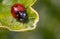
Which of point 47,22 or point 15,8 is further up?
point 15,8

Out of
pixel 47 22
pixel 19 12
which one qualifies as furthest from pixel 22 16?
pixel 47 22

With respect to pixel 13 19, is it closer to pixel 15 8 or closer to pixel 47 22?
pixel 15 8

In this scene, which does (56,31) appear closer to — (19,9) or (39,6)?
(39,6)

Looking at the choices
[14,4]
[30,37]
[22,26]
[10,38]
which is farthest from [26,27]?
[30,37]

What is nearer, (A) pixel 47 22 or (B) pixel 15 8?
(B) pixel 15 8

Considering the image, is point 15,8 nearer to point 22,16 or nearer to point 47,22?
point 22,16

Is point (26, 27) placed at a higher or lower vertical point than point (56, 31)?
higher
